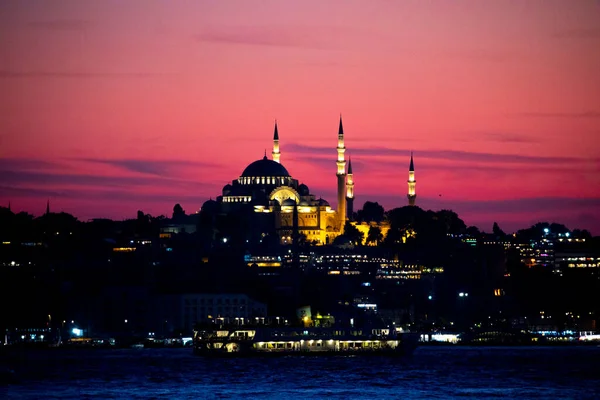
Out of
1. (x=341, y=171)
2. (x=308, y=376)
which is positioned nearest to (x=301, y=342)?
(x=308, y=376)

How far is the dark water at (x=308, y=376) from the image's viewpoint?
73.6m

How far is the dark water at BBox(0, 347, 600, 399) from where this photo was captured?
73.6m

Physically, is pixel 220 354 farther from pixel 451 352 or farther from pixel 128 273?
pixel 128 273

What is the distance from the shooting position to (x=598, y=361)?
329ft

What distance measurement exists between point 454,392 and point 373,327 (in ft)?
110

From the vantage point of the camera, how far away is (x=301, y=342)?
101m

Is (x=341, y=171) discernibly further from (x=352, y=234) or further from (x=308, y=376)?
(x=308, y=376)

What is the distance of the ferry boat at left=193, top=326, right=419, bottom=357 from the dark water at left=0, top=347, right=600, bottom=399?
0.71 meters

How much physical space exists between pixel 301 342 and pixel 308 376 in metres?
17.9

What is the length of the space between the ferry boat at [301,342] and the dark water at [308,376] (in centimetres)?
71

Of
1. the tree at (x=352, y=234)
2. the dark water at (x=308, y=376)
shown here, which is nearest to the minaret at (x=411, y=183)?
the tree at (x=352, y=234)

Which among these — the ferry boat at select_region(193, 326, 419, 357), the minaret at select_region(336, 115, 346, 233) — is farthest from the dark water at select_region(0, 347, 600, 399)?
the minaret at select_region(336, 115, 346, 233)

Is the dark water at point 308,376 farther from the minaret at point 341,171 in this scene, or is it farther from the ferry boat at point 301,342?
the minaret at point 341,171

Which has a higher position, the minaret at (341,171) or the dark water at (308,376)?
the minaret at (341,171)
